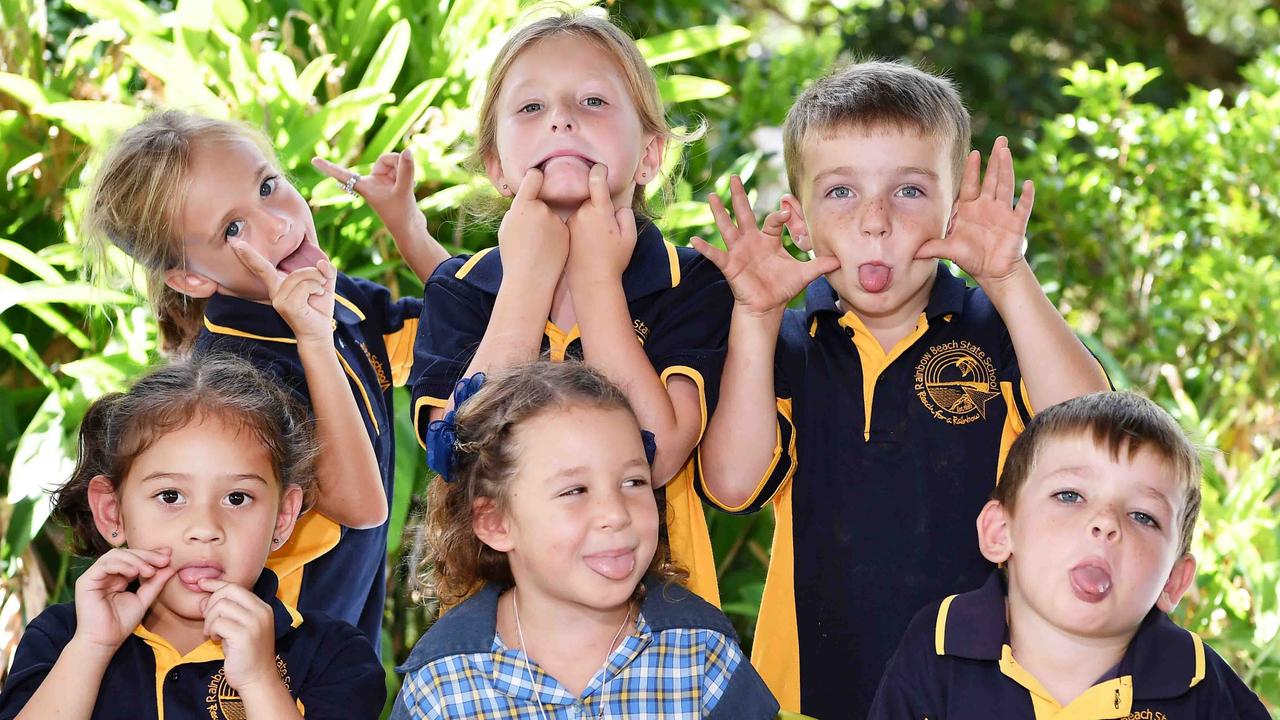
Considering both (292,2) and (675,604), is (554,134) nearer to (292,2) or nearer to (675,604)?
(675,604)

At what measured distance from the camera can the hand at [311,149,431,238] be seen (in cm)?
276

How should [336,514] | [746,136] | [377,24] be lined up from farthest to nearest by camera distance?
[746,136] → [377,24] → [336,514]

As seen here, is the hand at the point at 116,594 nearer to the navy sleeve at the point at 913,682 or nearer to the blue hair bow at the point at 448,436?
the blue hair bow at the point at 448,436

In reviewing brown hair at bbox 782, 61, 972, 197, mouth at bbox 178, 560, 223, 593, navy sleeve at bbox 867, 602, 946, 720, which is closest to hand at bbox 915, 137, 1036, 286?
brown hair at bbox 782, 61, 972, 197

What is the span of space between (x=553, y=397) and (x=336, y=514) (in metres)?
0.58

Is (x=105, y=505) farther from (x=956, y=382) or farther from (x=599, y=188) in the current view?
(x=956, y=382)

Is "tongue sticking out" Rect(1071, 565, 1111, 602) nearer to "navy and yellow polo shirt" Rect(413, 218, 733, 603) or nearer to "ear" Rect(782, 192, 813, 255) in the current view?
"navy and yellow polo shirt" Rect(413, 218, 733, 603)

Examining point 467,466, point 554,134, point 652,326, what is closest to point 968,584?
point 652,326

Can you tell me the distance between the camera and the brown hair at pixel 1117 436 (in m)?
1.94

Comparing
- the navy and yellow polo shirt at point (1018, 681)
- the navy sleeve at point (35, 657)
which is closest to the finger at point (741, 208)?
the navy and yellow polo shirt at point (1018, 681)

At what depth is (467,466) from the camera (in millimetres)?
2152

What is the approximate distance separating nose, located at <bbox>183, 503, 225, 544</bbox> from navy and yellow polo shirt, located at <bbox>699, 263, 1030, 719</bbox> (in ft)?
2.58

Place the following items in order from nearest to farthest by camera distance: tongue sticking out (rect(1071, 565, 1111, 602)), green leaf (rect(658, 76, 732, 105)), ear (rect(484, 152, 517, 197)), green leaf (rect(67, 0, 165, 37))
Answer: tongue sticking out (rect(1071, 565, 1111, 602)) → ear (rect(484, 152, 517, 197)) → green leaf (rect(67, 0, 165, 37)) → green leaf (rect(658, 76, 732, 105))

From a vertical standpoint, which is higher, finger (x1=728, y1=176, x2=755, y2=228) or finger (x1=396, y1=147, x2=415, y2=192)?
finger (x1=396, y1=147, x2=415, y2=192)
